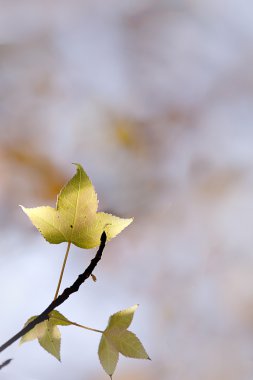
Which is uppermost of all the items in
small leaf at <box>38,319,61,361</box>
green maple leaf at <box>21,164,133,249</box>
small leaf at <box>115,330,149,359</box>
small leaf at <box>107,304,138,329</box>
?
green maple leaf at <box>21,164,133,249</box>

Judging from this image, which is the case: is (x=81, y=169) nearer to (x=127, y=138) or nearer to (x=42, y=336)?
(x=42, y=336)

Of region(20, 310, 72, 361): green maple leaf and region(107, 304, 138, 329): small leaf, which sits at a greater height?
region(107, 304, 138, 329): small leaf

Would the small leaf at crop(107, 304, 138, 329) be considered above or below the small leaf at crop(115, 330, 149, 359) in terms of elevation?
above
